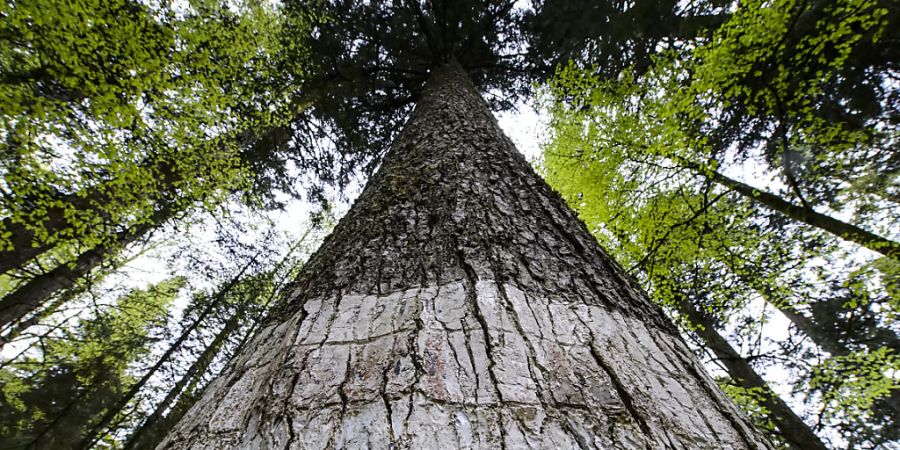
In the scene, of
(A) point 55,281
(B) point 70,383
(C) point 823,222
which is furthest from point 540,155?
(B) point 70,383

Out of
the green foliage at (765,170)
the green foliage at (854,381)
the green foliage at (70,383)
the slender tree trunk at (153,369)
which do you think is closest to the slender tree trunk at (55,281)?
the green foliage at (70,383)

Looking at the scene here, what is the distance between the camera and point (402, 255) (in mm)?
1015

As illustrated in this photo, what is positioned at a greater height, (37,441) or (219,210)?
(219,210)

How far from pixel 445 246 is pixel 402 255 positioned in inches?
5.2

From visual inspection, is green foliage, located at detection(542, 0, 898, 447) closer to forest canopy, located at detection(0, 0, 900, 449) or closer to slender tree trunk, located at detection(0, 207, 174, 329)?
forest canopy, located at detection(0, 0, 900, 449)

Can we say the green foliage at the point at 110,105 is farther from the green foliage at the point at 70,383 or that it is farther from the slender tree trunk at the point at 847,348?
the slender tree trunk at the point at 847,348

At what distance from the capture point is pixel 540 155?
7406 millimetres

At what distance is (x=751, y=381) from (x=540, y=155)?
514 centimetres

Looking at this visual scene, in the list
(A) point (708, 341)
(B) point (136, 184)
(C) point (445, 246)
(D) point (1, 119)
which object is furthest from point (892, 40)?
(D) point (1, 119)

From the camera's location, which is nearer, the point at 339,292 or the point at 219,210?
the point at 339,292

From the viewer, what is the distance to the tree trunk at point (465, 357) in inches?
20.9

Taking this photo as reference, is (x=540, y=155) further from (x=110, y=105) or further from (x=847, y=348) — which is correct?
(x=110, y=105)

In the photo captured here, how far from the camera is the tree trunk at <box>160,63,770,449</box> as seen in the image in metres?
0.53

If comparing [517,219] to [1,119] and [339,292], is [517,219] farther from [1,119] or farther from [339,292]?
[1,119]
